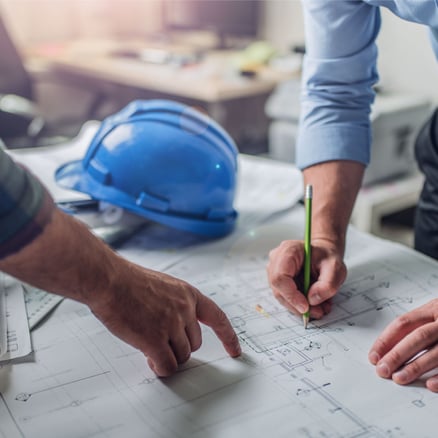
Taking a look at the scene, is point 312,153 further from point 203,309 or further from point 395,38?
point 395,38

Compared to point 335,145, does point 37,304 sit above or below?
below

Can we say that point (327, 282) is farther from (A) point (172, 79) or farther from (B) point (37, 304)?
(A) point (172, 79)

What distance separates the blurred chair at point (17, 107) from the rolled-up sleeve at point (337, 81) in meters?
1.40

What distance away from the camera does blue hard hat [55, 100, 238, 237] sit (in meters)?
0.95

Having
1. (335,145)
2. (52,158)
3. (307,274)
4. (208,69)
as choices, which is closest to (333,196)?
(335,145)

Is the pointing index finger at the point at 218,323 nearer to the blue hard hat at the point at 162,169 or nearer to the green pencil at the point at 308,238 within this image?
the green pencil at the point at 308,238

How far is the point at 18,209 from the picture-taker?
52 cm

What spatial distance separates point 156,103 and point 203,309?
18.5 inches

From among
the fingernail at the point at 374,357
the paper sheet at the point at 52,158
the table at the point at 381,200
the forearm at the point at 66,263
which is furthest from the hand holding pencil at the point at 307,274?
the table at the point at 381,200

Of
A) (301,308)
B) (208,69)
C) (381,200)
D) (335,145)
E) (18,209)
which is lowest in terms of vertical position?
(381,200)

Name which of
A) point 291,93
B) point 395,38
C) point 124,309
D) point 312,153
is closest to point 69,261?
point 124,309

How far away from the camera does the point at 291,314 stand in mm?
774

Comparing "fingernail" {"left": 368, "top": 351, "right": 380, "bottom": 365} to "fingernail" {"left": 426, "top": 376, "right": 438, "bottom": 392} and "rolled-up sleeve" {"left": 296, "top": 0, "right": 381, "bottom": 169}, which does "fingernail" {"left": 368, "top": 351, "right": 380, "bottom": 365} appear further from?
"rolled-up sleeve" {"left": 296, "top": 0, "right": 381, "bottom": 169}

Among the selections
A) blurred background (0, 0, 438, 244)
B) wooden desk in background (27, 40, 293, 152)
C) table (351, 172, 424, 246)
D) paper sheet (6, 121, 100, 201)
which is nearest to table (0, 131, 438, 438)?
paper sheet (6, 121, 100, 201)
